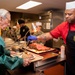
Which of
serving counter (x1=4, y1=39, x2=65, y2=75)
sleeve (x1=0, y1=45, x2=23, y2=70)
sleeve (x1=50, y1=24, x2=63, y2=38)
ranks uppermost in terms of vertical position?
sleeve (x1=50, y1=24, x2=63, y2=38)

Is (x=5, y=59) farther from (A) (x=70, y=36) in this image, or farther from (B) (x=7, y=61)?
(A) (x=70, y=36)

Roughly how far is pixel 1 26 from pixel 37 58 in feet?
1.80

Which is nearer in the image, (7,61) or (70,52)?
(7,61)

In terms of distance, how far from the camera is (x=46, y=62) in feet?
4.55

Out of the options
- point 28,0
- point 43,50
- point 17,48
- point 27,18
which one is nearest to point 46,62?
point 43,50

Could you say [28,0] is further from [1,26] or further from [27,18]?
[27,18]

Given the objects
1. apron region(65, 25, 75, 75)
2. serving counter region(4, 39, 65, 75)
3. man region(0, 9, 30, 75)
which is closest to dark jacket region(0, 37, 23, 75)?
man region(0, 9, 30, 75)

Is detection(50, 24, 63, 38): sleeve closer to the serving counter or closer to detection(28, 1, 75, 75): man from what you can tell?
detection(28, 1, 75, 75): man

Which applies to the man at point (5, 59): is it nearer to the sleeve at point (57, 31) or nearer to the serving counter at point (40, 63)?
the serving counter at point (40, 63)

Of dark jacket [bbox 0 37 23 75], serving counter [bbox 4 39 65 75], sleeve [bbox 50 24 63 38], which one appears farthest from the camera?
sleeve [bbox 50 24 63 38]

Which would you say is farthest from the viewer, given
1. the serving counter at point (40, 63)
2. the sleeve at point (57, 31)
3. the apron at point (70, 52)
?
the sleeve at point (57, 31)

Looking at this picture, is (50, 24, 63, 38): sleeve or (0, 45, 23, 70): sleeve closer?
(0, 45, 23, 70): sleeve

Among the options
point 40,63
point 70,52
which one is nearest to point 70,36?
point 70,52

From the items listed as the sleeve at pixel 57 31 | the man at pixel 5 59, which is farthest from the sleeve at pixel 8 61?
the sleeve at pixel 57 31
